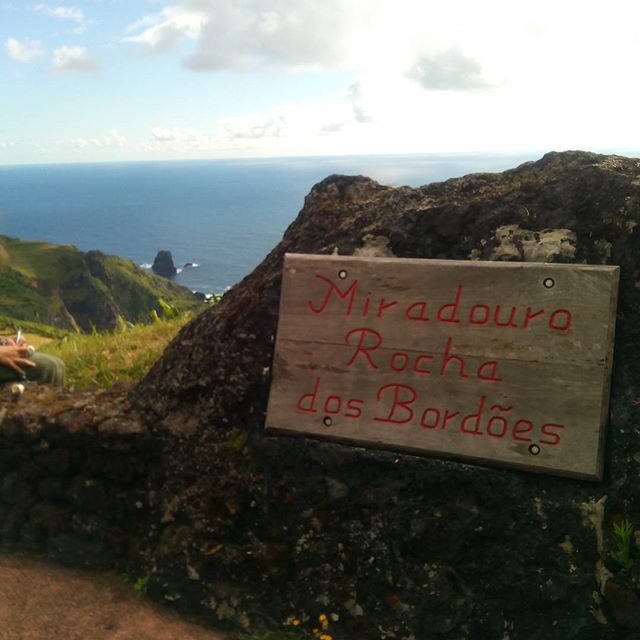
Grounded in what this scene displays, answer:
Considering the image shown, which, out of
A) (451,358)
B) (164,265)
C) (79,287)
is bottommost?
(79,287)

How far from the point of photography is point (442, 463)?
11.2ft

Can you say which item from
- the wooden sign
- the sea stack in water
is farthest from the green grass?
the sea stack in water

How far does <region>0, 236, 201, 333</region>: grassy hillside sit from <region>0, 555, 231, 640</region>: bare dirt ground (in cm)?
9552

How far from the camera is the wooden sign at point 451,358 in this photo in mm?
3197

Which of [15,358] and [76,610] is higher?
[15,358]

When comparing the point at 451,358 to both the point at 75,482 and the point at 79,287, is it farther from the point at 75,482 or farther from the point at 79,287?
the point at 79,287

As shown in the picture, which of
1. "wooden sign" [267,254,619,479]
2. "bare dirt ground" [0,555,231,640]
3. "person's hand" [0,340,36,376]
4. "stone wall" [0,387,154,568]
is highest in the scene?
"wooden sign" [267,254,619,479]

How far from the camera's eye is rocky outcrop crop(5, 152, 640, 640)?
317cm

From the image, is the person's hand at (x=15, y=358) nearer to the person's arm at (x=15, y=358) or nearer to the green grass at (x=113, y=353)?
the person's arm at (x=15, y=358)

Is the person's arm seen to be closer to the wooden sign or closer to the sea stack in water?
the wooden sign

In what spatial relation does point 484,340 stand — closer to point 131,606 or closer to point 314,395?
point 314,395

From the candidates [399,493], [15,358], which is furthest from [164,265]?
[399,493]

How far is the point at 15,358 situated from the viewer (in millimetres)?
4949

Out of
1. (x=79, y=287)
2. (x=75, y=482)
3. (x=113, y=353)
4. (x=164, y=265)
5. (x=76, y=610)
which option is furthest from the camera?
(x=164, y=265)
